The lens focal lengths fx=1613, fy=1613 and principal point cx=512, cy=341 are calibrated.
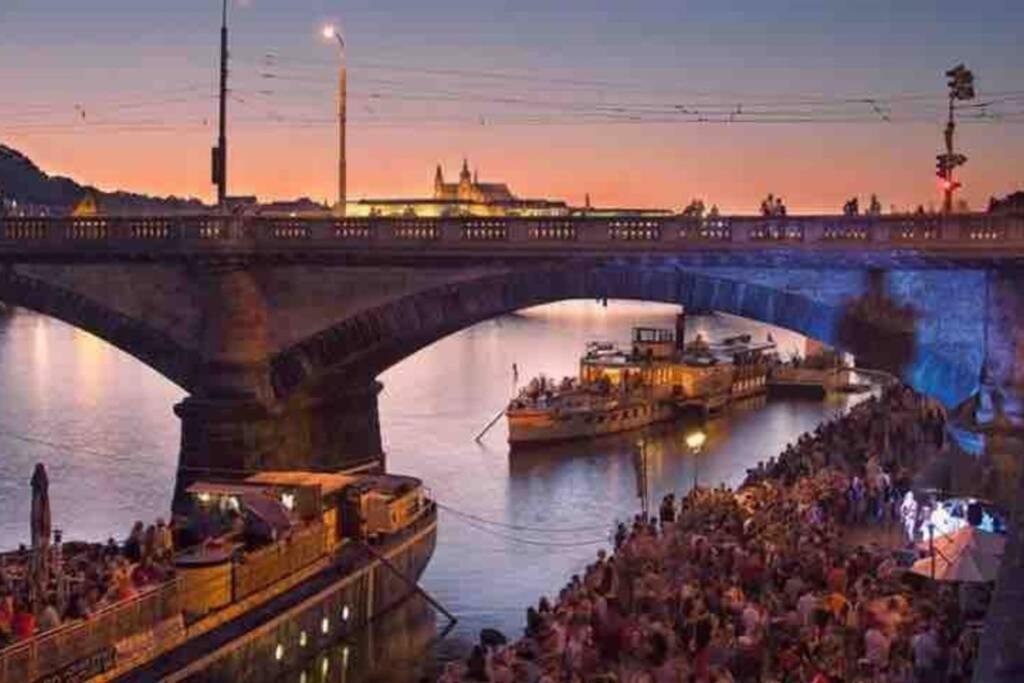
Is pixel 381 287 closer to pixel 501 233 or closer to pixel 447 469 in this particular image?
pixel 501 233

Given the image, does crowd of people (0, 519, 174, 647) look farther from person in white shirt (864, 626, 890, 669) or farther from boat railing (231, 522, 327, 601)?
person in white shirt (864, 626, 890, 669)

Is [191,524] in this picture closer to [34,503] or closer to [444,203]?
[34,503]

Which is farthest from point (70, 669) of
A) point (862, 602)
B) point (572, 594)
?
point (862, 602)

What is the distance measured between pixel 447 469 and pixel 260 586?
26702mm

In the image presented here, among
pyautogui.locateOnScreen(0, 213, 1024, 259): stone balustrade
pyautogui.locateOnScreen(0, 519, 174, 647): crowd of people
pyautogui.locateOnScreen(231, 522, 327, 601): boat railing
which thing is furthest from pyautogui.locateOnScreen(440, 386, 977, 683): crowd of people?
pyautogui.locateOnScreen(0, 213, 1024, 259): stone balustrade

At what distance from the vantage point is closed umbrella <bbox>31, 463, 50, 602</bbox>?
2162 centimetres

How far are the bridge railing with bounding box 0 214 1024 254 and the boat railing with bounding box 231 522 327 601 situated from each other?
8.02m

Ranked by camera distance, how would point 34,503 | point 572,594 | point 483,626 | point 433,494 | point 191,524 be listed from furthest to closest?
point 433,494, point 483,626, point 191,524, point 572,594, point 34,503

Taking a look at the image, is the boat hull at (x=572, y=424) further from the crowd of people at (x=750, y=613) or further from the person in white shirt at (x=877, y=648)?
the person in white shirt at (x=877, y=648)

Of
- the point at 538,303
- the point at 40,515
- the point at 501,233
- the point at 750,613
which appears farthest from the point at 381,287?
the point at 750,613

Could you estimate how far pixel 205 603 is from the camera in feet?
81.5

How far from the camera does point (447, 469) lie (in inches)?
2096

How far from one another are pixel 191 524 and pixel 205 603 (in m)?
4.21

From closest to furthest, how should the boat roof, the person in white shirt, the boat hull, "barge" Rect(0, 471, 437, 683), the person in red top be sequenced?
the person in white shirt
the person in red top
"barge" Rect(0, 471, 437, 683)
the boat roof
the boat hull
